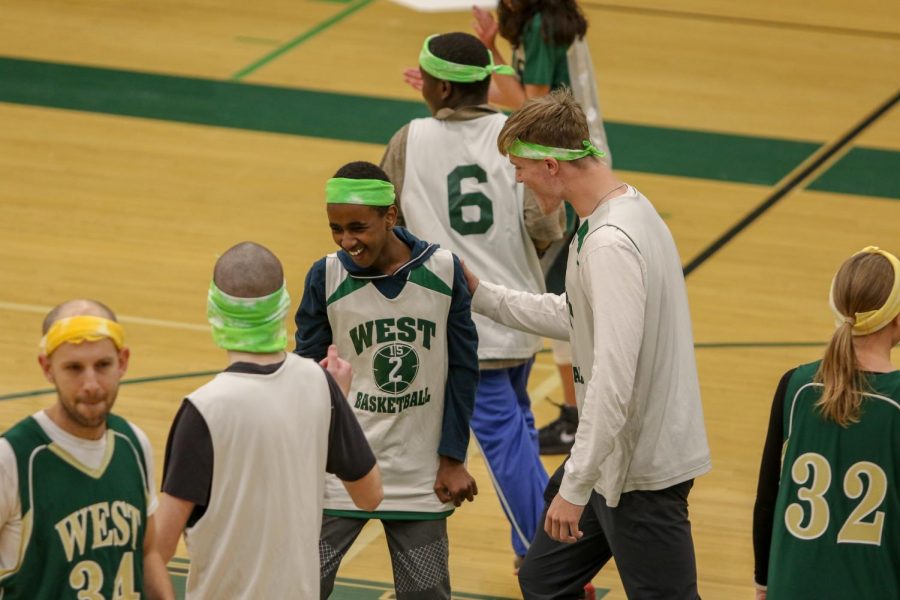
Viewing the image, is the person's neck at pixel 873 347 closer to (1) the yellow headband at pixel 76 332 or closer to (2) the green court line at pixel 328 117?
(1) the yellow headband at pixel 76 332

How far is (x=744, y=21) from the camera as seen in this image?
15.7 m

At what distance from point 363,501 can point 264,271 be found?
0.68 metres

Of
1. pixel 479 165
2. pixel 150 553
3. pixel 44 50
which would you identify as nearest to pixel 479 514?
pixel 479 165

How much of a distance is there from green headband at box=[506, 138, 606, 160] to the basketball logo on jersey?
Result: 69 centimetres

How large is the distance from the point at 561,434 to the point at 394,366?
9.48ft

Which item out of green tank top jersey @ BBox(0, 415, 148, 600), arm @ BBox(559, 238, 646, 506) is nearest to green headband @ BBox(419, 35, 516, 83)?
arm @ BBox(559, 238, 646, 506)

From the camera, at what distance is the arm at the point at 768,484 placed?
4.51 m

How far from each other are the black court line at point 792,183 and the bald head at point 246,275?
6.31 m

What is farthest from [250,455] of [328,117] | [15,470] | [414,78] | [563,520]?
[328,117]

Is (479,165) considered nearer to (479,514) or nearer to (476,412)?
(476,412)

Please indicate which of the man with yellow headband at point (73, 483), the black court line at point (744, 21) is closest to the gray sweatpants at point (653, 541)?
the man with yellow headband at point (73, 483)

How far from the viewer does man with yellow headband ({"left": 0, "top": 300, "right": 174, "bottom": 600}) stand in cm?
367

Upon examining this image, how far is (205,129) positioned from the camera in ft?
41.3

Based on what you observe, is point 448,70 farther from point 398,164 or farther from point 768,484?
point 768,484
